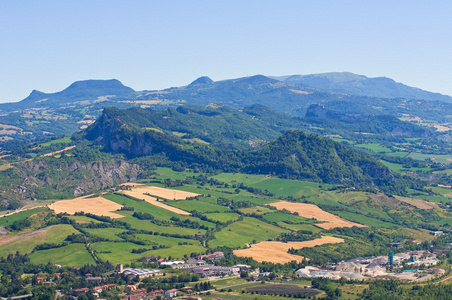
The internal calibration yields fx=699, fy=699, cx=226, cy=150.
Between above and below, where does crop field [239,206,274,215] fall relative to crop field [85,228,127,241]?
below

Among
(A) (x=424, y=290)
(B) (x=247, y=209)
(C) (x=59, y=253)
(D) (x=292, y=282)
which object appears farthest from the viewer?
(B) (x=247, y=209)

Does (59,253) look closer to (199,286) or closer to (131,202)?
(199,286)

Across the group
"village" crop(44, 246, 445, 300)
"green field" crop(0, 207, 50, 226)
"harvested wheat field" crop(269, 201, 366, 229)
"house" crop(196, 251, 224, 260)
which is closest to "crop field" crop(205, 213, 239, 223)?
"harvested wheat field" crop(269, 201, 366, 229)

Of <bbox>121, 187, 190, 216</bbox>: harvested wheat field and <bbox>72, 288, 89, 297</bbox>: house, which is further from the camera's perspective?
<bbox>121, 187, 190, 216</bbox>: harvested wheat field

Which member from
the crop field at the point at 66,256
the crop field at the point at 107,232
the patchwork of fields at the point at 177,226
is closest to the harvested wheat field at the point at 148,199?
the patchwork of fields at the point at 177,226

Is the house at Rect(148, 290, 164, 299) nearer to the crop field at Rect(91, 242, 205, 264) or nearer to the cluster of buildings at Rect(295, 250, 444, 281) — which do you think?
the crop field at Rect(91, 242, 205, 264)

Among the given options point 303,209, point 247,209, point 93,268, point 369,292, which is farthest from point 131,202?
point 369,292
